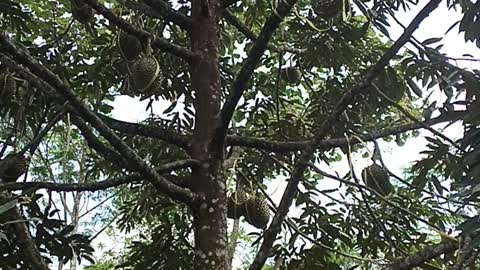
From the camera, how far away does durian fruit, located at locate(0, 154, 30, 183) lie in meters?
1.91

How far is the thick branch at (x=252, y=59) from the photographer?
4.83 feet

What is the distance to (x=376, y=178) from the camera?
183 centimetres

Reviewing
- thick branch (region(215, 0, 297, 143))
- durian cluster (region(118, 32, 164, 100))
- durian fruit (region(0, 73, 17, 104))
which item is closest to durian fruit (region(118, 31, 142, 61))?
durian cluster (region(118, 32, 164, 100))

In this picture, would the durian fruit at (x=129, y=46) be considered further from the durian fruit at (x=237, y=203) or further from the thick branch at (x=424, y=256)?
the thick branch at (x=424, y=256)

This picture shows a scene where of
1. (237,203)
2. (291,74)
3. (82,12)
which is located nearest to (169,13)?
(82,12)

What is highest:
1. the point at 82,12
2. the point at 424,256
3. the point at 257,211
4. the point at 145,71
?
the point at 82,12

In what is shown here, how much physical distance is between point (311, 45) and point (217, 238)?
1294 mm

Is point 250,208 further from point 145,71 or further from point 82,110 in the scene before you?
point 82,110

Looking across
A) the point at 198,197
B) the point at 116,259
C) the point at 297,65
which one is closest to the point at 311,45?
the point at 297,65

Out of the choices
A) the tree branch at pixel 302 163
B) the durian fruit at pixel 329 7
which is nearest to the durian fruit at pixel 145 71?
the durian fruit at pixel 329 7

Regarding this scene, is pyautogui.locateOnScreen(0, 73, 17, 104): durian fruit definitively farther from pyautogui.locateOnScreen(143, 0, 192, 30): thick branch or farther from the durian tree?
pyautogui.locateOnScreen(143, 0, 192, 30): thick branch

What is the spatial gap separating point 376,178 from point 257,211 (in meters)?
0.43

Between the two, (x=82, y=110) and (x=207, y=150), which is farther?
(x=207, y=150)

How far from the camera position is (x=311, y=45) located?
110 inches
